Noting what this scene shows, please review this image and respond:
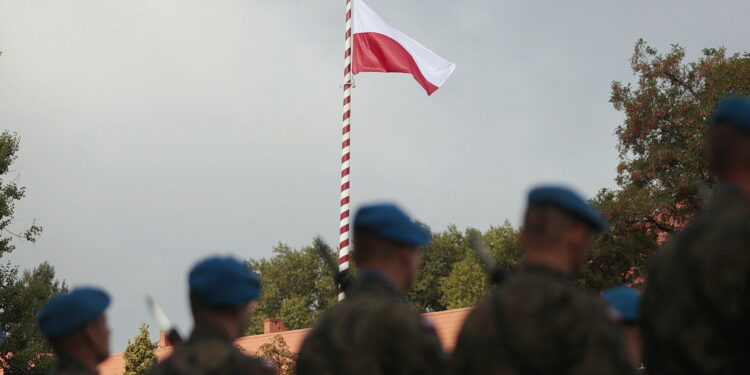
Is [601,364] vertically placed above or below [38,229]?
below

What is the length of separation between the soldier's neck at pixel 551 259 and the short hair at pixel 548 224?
4 cm

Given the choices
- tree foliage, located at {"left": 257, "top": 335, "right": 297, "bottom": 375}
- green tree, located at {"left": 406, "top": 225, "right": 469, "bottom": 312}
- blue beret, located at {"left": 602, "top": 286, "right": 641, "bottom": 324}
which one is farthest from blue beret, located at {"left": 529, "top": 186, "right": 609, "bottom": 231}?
green tree, located at {"left": 406, "top": 225, "right": 469, "bottom": 312}

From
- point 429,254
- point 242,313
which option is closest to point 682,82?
point 242,313

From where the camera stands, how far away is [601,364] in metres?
3.46

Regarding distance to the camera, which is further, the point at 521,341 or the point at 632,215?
the point at 632,215

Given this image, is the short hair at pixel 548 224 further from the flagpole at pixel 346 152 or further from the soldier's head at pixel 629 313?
the flagpole at pixel 346 152

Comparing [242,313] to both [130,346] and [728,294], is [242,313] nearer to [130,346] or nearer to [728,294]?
[728,294]

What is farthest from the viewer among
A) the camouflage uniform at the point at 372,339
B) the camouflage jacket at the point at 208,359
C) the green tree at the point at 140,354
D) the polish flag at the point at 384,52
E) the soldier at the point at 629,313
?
the green tree at the point at 140,354

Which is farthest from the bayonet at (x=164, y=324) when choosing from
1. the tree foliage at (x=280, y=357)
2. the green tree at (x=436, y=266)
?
the green tree at (x=436, y=266)

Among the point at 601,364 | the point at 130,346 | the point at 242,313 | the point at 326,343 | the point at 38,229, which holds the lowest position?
the point at 601,364

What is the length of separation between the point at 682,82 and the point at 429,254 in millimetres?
38465

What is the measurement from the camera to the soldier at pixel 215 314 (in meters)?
4.57

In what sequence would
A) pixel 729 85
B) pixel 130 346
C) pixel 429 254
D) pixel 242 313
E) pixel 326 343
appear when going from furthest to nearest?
pixel 429 254 → pixel 130 346 → pixel 729 85 → pixel 242 313 → pixel 326 343

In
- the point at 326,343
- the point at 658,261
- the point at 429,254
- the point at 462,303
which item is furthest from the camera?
the point at 429,254
